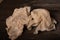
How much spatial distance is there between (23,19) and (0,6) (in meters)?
0.36

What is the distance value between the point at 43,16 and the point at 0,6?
0.48 meters

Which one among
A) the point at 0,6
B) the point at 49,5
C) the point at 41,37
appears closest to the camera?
the point at 41,37

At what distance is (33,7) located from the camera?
→ 1434 millimetres

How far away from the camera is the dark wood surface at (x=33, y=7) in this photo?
3.90ft

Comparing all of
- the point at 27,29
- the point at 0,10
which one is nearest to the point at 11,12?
the point at 0,10

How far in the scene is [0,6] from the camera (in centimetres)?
154

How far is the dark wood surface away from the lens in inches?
46.8

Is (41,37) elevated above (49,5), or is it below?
below

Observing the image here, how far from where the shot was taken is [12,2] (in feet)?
5.08

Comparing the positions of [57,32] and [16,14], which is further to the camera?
[16,14]

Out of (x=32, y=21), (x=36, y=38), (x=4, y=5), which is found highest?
(x=4, y=5)

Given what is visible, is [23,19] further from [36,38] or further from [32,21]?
[36,38]

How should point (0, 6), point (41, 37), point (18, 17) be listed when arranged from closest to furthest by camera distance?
point (41, 37), point (18, 17), point (0, 6)

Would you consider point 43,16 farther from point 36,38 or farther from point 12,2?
point 12,2
